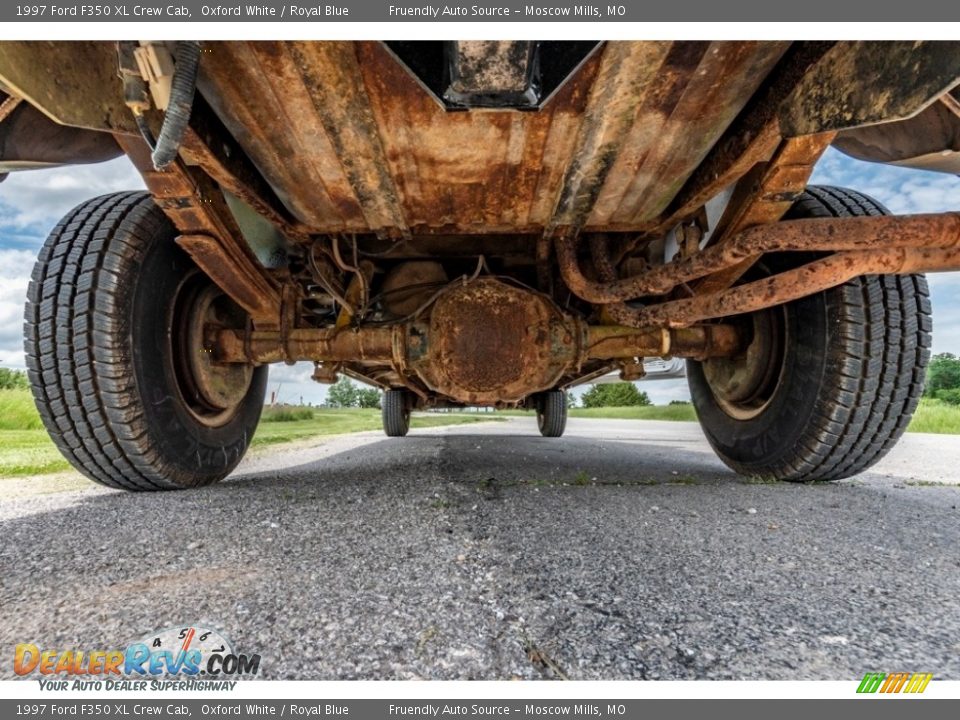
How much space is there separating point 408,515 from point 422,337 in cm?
83

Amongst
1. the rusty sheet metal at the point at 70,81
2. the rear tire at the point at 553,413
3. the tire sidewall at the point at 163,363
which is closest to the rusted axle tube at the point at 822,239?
the rusty sheet metal at the point at 70,81

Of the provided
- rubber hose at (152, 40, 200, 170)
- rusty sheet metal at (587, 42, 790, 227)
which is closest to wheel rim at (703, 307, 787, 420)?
rusty sheet metal at (587, 42, 790, 227)

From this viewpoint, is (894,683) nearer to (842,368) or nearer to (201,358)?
(842,368)

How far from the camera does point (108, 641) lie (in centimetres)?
72

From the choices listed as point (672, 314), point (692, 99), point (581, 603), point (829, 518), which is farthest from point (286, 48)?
point (829, 518)

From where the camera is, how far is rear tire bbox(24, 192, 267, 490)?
1.70 m

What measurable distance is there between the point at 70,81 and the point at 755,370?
8.05ft

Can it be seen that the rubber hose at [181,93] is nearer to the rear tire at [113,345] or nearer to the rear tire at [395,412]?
the rear tire at [113,345]

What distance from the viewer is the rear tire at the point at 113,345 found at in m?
1.70

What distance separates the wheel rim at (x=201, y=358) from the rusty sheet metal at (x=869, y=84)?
2085 millimetres

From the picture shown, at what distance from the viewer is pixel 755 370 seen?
7.25ft

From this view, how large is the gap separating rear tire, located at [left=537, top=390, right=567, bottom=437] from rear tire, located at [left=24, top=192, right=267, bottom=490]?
4390mm

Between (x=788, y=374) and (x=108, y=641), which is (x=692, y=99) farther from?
(x=108, y=641)

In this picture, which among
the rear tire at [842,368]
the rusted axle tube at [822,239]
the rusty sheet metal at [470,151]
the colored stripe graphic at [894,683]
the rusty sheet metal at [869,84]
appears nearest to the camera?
the colored stripe graphic at [894,683]
